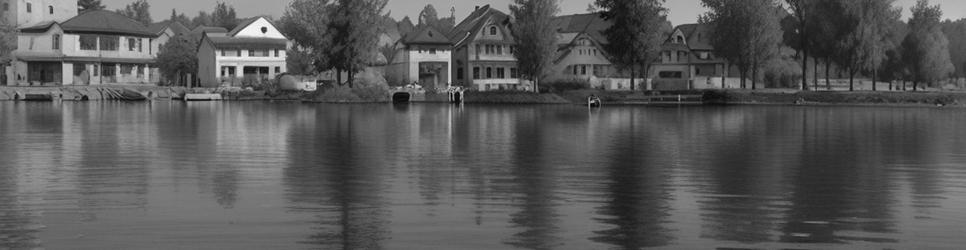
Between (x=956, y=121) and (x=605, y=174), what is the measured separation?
53.9 meters

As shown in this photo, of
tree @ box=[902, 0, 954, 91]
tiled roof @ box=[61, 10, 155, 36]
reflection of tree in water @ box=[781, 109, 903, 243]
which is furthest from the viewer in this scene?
tiled roof @ box=[61, 10, 155, 36]

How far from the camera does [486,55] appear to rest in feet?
485

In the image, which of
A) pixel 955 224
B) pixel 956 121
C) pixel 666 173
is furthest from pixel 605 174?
pixel 956 121

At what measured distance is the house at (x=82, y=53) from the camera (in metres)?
132

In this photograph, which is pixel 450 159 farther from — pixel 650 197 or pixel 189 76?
pixel 189 76

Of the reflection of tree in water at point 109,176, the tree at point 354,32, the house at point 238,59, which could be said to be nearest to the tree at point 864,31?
the tree at point 354,32

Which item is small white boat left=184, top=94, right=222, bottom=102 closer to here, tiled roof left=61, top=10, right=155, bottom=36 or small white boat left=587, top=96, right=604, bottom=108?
tiled roof left=61, top=10, right=155, bottom=36

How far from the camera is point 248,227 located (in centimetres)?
2081

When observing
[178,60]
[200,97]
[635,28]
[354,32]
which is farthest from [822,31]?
[178,60]

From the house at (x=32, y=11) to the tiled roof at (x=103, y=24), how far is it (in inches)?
199

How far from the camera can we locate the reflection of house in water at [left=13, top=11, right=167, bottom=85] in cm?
13238

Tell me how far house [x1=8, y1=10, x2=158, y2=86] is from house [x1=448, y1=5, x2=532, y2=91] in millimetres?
41375

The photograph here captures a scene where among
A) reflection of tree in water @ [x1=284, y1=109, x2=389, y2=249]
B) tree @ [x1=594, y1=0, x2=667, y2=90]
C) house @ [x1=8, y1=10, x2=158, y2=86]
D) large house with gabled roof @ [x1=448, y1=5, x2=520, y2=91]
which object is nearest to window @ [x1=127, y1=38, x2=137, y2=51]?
house @ [x1=8, y1=10, x2=158, y2=86]

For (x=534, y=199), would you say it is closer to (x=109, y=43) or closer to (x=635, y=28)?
(x=635, y=28)
